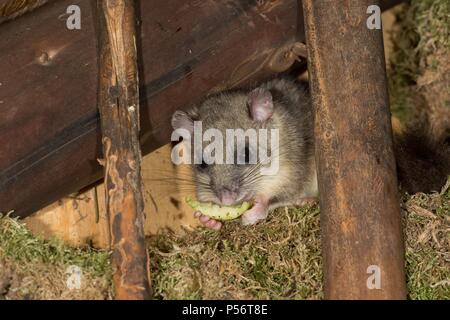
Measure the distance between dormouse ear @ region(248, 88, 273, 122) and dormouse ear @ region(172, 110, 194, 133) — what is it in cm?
35

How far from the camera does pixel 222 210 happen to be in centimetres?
498

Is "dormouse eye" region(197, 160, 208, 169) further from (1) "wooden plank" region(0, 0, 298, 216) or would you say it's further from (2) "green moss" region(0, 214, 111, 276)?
(2) "green moss" region(0, 214, 111, 276)

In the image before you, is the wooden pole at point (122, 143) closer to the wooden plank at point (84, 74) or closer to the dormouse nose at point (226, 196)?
the wooden plank at point (84, 74)

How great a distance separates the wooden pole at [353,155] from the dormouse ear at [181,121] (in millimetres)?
899

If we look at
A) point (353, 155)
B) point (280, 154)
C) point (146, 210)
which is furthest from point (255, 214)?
point (353, 155)

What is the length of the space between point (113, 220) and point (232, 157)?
48.1 inches

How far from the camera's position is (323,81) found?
4.09 meters

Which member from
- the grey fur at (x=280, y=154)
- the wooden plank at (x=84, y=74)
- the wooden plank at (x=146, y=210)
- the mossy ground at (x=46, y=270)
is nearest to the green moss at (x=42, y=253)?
the mossy ground at (x=46, y=270)

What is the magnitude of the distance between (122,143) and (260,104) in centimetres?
118

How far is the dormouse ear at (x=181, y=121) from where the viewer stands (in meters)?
4.77

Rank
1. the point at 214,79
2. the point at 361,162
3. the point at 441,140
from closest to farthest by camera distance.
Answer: the point at 361,162 < the point at 214,79 < the point at 441,140
